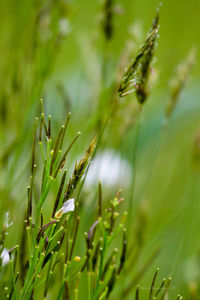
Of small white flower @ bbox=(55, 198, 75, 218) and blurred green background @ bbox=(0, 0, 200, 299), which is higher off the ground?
blurred green background @ bbox=(0, 0, 200, 299)

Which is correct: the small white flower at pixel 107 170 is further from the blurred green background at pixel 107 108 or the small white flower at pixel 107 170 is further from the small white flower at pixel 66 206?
the small white flower at pixel 66 206

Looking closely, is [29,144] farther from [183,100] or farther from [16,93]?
[183,100]

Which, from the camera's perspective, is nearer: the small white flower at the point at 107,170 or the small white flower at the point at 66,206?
the small white flower at the point at 66,206

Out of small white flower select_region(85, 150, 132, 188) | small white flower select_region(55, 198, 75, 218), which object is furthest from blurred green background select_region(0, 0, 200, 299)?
small white flower select_region(55, 198, 75, 218)

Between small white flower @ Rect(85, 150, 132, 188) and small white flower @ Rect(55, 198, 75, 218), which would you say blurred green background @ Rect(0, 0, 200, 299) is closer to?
small white flower @ Rect(85, 150, 132, 188)

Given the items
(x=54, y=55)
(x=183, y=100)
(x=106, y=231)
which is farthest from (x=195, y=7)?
(x=106, y=231)

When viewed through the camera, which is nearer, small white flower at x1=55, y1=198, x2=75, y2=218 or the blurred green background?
small white flower at x1=55, y1=198, x2=75, y2=218

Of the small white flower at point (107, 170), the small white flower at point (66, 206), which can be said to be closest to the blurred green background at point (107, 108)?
the small white flower at point (107, 170)

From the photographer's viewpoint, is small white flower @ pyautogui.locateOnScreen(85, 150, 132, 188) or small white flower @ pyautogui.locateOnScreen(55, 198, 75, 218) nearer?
small white flower @ pyautogui.locateOnScreen(55, 198, 75, 218)
